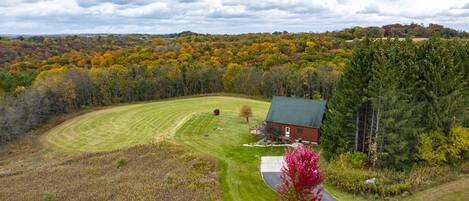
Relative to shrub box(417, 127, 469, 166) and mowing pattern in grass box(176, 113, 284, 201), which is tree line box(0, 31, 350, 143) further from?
shrub box(417, 127, 469, 166)

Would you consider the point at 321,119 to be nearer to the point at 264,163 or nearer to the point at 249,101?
the point at 264,163

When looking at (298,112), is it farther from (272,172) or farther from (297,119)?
(272,172)

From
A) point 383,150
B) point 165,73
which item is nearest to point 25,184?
point 383,150

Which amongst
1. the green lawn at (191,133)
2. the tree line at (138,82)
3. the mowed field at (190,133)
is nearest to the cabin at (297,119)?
the green lawn at (191,133)

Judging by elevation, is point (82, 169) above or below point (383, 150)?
below

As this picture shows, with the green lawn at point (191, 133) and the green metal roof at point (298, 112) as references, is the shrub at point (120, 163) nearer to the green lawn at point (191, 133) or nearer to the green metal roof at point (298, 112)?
the green lawn at point (191, 133)

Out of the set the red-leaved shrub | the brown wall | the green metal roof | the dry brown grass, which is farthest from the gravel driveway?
the red-leaved shrub

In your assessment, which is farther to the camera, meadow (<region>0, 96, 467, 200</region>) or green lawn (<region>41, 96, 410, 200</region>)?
green lawn (<region>41, 96, 410, 200</region>)
